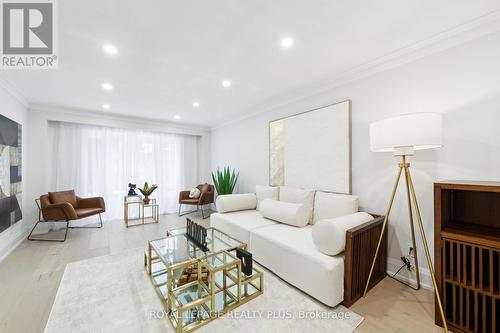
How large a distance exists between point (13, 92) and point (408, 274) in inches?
229

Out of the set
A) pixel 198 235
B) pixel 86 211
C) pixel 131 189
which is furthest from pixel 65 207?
pixel 198 235

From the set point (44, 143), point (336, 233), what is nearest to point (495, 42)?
point (336, 233)

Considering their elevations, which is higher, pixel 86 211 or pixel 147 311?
pixel 86 211

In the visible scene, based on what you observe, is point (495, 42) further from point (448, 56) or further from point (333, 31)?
point (333, 31)

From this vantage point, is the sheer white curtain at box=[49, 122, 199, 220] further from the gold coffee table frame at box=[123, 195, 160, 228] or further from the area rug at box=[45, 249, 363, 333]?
the area rug at box=[45, 249, 363, 333]

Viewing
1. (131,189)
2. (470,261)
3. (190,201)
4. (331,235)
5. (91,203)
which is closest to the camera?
(470,261)

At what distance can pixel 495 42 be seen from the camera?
1.69 meters

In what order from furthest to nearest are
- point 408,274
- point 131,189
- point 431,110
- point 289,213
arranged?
point 131,189
point 289,213
point 408,274
point 431,110

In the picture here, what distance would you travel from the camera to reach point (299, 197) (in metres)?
2.88

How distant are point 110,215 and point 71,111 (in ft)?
7.70

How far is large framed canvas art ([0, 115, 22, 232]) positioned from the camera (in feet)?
8.86

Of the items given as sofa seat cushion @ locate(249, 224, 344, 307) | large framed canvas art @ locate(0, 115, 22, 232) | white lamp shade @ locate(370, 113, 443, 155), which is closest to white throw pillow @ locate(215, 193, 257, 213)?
sofa seat cushion @ locate(249, 224, 344, 307)

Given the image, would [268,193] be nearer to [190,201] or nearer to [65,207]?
[190,201]

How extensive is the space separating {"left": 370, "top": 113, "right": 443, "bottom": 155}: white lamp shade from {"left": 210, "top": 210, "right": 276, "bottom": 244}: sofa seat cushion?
1.74 m
